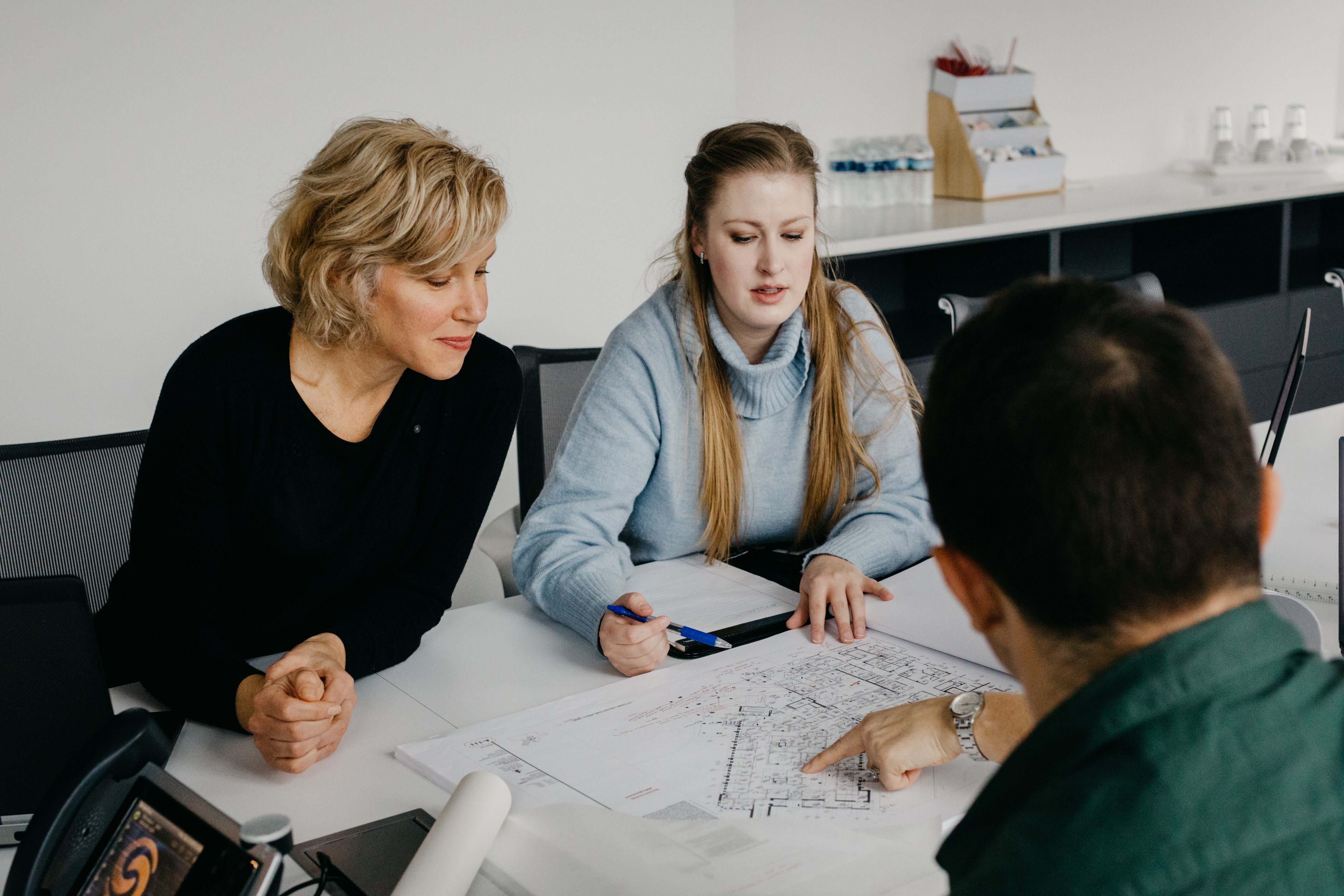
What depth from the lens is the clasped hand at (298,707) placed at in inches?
39.0

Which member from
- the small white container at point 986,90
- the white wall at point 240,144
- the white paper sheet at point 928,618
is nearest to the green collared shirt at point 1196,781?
the white paper sheet at point 928,618

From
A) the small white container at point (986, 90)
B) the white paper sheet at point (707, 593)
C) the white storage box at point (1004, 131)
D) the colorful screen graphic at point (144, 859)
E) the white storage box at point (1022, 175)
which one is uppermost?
the small white container at point (986, 90)

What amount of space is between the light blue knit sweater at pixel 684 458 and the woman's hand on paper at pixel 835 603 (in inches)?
5.9

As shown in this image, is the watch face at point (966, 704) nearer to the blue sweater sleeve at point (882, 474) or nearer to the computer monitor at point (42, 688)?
the blue sweater sleeve at point (882, 474)

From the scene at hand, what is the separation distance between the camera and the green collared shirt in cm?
45

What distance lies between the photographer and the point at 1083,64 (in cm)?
414

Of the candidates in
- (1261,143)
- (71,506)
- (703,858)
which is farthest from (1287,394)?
(1261,143)

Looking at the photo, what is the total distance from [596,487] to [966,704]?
2.24ft

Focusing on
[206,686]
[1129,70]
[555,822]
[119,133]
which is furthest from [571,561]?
[1129,70]

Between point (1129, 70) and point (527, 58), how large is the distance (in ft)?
8.81

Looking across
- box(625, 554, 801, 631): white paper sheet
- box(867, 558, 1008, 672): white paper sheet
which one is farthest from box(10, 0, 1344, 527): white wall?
box(867, 558, 1008, 672): white paper sheet

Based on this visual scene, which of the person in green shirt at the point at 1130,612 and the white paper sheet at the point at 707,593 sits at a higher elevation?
the person in green shirt at the point at 1130,612

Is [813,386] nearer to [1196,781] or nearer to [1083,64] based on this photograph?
[1196,781]

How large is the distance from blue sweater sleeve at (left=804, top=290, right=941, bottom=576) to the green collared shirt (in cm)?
97
